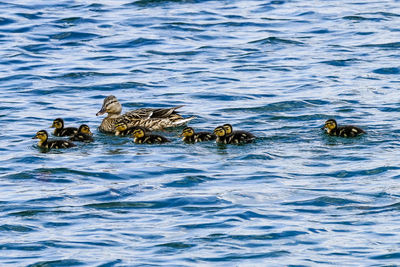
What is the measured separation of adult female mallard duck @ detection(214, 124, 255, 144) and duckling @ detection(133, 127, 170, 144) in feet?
2.33

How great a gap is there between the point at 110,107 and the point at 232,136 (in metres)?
2.39

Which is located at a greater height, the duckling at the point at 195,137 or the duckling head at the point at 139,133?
the duckling head at the point at 139,133

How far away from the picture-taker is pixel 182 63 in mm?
17797

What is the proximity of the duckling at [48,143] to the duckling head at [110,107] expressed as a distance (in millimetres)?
1479

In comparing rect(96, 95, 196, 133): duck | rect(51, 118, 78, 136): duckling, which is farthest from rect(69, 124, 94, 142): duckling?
rect(96, 95, 196, 133): duck

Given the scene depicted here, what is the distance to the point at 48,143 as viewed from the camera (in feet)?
41.0

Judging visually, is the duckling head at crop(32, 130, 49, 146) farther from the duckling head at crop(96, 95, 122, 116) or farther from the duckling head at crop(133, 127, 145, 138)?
the duckling head at crop(96, 95, 122, 116)

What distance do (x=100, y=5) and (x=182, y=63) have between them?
18.7ft

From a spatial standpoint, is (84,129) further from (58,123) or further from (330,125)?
(330,125)

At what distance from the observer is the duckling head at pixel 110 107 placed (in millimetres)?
13961

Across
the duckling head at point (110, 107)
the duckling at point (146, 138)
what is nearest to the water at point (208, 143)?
the duckling at point (146, 138)

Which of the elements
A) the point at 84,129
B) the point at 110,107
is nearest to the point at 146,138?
the point at 84,129

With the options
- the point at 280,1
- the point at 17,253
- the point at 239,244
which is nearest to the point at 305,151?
the point at 239,244

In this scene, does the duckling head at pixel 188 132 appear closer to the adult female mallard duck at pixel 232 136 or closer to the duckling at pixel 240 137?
the adult female mallard duck at pixel 232 136
